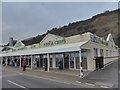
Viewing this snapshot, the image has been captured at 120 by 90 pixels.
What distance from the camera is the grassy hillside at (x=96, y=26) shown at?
306 feet

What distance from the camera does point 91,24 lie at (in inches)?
4311

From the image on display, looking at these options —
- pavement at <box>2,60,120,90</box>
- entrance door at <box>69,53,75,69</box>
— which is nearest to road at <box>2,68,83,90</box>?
pavement at <box>2,60,120,90</box>

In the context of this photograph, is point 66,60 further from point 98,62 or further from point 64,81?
point 64,81

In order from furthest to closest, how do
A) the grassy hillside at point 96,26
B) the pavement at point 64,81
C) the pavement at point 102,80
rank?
the grassy hillside at point 96,26 < the pavement at point 102,80 < the pavement at point 64,81

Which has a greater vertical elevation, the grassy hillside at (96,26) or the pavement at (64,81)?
the grassy hillside at (96,26)

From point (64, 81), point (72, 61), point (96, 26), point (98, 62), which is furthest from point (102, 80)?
point (96, 26)

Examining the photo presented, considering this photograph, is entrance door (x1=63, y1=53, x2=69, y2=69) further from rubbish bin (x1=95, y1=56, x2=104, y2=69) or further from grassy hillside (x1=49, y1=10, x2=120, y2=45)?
grassy hillside (x1=49, y1=10, x2=120, y2=45)

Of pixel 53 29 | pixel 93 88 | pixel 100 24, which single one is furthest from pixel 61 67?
pixel 53 29

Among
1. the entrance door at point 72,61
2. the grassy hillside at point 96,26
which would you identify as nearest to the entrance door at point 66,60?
the entrance door at point 72,61

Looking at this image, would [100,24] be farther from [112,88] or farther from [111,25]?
[112,88]

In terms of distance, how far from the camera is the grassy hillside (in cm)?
9325

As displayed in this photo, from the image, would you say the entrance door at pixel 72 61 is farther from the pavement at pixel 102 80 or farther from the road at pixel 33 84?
the road at pixel 33 84

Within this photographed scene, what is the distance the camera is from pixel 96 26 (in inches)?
4058

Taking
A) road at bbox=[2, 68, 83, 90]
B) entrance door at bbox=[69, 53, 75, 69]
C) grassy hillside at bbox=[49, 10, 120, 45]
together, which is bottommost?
road at bbox=[2, 68, 83, 90]
